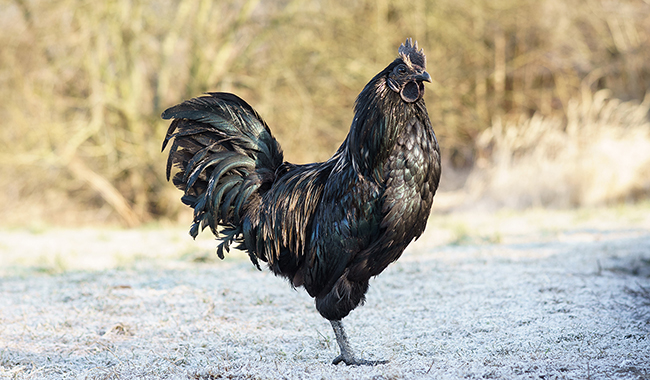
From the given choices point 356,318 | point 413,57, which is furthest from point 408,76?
point 356,318

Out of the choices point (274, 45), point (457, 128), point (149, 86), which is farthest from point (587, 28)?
point (149, 86)

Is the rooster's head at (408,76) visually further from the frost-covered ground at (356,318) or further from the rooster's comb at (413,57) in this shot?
the frost-covered ground at (356,318)

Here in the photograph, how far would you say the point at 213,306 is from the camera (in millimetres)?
4371

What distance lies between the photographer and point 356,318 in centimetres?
418

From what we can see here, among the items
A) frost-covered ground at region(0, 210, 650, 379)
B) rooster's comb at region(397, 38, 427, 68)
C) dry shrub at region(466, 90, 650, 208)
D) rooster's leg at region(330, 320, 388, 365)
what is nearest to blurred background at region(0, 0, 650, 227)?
dry shrub at region(466, 90, 650, 208)

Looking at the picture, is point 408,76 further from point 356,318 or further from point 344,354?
point 356,318

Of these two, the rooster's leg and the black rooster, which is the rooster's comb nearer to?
the black rooster

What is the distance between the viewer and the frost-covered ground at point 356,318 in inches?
123

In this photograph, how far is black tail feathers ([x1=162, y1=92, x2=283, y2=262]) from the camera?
371 cm

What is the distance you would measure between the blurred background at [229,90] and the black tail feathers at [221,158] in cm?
772

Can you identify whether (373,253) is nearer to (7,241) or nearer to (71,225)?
(7,241)

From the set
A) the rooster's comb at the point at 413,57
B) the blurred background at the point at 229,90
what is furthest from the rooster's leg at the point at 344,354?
the blurred background at the point at 229,90

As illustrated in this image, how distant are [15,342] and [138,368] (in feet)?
3.63

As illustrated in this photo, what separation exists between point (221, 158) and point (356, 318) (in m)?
1.57
